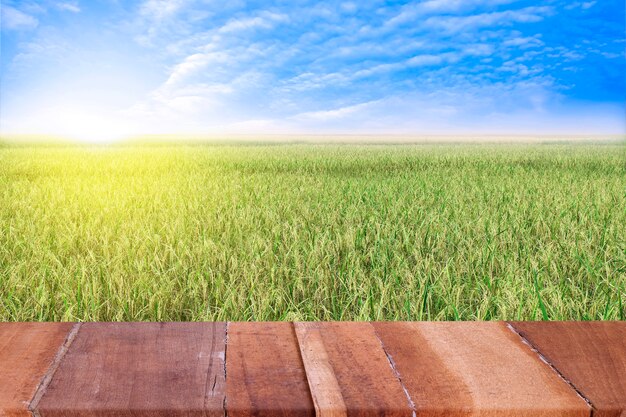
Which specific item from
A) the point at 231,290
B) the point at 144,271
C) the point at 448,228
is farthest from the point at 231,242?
the point at 448,228

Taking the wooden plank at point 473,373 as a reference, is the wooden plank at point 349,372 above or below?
above

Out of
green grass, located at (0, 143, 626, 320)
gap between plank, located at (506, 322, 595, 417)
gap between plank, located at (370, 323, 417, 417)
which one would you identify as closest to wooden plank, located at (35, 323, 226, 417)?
gap between plank, located at (370, 323, 417, 417)

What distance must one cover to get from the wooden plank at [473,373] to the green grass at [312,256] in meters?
0.52

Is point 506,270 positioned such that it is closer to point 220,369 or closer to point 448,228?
point 448,228

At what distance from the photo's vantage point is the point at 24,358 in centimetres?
135

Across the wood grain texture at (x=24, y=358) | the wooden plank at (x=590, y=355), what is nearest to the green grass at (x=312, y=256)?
the wooden plank at (x=590, y=355)

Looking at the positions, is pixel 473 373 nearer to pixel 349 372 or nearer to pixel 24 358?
pixel 349 372

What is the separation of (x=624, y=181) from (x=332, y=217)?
16.9 feet

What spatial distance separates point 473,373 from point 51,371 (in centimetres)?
99

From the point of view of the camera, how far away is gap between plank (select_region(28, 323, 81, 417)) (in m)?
1.14

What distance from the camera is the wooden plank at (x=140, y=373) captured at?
1136 millimetres

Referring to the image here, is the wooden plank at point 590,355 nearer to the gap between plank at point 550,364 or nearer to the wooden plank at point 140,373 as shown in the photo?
the gap between plank at point 550,364

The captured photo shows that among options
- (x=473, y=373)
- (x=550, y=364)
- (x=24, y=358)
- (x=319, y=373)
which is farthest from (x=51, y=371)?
(x=550, y=364)

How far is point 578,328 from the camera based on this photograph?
1586 mm
